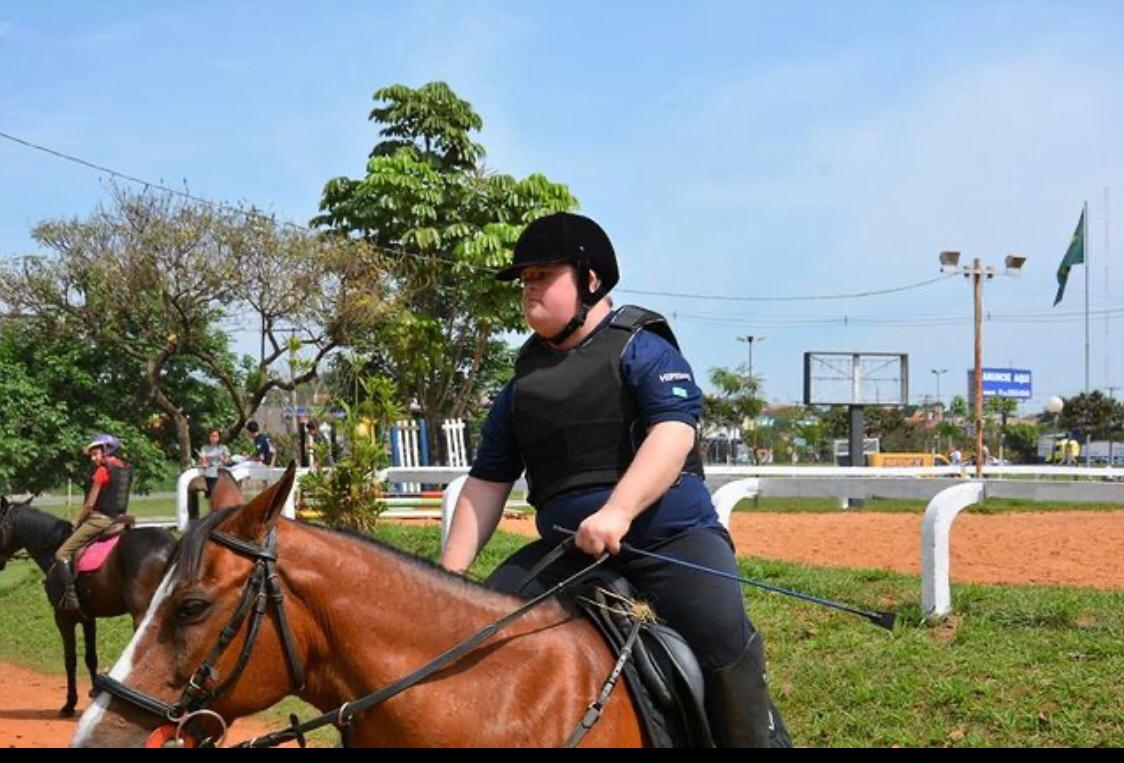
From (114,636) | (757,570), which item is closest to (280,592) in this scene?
(757,570)

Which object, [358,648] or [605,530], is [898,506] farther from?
[358,648]

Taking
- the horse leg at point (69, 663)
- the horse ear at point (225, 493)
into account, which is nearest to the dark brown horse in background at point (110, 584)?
the horse leg at point (69, 663)

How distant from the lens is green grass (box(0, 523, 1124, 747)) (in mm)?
6410

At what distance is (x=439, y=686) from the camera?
3.14m

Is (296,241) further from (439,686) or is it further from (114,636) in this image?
(439,686)

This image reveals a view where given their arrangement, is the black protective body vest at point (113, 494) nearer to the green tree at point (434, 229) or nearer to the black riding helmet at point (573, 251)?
the black riding helmet at point (573, 251)

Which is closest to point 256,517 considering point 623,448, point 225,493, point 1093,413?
point 225,493

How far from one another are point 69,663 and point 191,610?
9378mm

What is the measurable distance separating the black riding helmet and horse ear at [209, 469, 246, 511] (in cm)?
100

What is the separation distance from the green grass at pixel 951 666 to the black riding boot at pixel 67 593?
420 cm

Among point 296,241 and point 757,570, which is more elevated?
point 296,241

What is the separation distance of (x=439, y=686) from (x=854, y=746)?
413 cm

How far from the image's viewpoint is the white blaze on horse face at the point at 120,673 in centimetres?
284

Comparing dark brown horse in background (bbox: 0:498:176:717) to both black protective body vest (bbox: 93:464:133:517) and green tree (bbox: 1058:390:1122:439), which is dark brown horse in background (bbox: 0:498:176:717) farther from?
green tree (bbox: 1058:390:1122:439)
